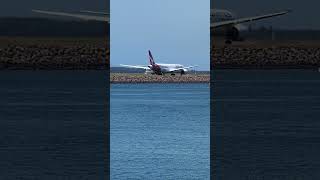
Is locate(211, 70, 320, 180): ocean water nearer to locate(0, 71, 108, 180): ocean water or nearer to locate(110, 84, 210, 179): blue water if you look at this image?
locate(110, 84, 210, 179): blue water

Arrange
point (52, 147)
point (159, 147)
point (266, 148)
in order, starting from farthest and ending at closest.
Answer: point (159, 147)
point (52, 147)
point (266, 148)

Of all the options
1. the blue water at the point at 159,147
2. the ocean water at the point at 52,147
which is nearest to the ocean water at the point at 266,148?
the blue water at the point at 159,147

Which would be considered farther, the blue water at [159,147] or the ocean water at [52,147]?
the blue water at [159,147]

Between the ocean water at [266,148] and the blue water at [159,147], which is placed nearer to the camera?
the ocean water at [266,148]

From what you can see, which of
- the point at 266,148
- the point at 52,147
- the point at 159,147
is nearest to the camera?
the point at 266,148

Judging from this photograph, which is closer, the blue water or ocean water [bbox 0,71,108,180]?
ocean water [bbox 0,71,108,180]

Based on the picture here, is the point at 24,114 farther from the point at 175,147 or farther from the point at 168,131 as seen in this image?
the point at 175,147

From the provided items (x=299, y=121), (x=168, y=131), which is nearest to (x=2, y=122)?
(x=168, y=131)

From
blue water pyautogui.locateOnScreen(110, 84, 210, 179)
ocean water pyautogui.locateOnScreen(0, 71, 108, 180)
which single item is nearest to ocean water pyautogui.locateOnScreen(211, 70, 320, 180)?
blue water pyautogui.locateOnScreen(110, 84, 210, 179)

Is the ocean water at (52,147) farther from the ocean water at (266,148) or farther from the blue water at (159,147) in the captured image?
the ocean water at (266,148)

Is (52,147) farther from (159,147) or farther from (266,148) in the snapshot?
(266,148)

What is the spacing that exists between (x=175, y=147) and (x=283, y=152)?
23.1 feet

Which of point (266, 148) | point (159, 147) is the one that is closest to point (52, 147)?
point (159, 147)

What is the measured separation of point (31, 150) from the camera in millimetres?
45875
